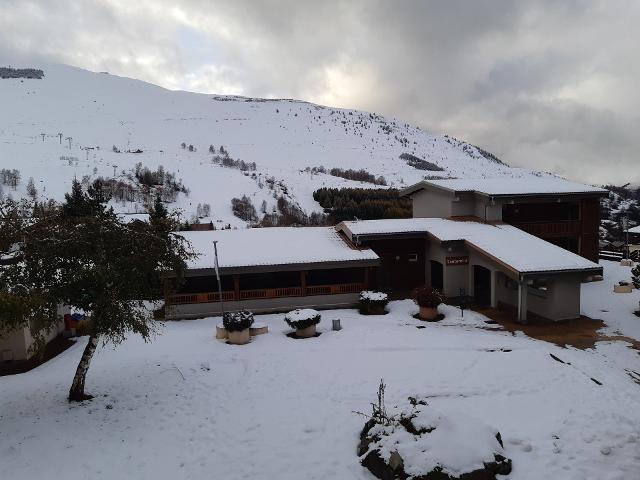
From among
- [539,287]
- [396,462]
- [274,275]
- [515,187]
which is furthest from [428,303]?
[515,187]

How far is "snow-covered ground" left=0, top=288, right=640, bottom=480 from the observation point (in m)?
9.48

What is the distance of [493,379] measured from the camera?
43.7 ft

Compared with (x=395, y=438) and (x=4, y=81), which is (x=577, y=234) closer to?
(x=395, y=438)

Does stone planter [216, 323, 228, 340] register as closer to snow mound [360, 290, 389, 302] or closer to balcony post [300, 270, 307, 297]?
balcony post [300, 270, 307, 297]

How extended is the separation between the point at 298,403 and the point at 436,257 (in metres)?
15.2

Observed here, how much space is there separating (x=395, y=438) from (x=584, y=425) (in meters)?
4.84

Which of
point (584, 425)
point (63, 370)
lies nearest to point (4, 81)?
point (63, 370)

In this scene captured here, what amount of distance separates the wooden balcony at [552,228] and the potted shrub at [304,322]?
16.2 m

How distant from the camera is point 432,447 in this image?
8.77m

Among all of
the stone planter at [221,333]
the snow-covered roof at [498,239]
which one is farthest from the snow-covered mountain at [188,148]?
the stone planter at [221,333]

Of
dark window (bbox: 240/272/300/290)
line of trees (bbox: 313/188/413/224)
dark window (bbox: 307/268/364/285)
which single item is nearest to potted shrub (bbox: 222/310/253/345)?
dark window (bbox: 240/272/300/290)

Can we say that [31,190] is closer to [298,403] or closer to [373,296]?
[373,296]

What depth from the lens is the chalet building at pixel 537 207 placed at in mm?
26922

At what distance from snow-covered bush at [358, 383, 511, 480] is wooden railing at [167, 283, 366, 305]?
13.6m
